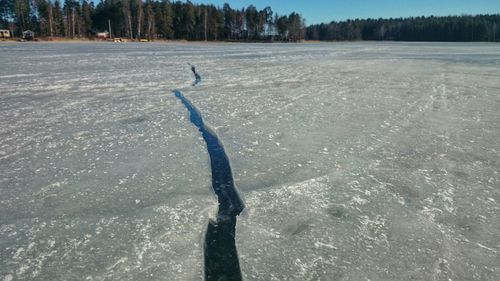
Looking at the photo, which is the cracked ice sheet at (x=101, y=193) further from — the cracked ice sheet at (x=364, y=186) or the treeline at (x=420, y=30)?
the treeline at (x=420, y=30)

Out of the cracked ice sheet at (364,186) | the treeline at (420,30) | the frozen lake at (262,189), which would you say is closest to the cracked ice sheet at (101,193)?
the frozen lake at (262,189)

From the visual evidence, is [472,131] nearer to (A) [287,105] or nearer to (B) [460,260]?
(A) [287,105]

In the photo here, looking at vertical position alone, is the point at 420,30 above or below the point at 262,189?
above

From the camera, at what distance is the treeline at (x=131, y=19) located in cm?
6256

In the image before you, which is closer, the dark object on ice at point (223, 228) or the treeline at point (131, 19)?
the dark object on ice at point (223, 228)

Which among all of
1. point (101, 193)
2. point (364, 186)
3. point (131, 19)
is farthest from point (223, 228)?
point (131, 19)

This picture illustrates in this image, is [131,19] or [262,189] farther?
[131,19]

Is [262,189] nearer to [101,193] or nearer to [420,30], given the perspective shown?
[101,193]

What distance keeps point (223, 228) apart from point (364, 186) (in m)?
1.07

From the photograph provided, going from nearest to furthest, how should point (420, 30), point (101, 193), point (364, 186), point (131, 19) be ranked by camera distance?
1. point (101, 193)
2. point (364, 186)
3. point (131, 19)
4. point (420, 30)

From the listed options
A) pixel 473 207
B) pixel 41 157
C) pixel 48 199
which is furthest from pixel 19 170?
pixel 473 207

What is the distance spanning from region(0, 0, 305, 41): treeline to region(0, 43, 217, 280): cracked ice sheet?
209 ft

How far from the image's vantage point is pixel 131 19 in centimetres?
6638

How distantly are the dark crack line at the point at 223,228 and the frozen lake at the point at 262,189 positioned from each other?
0.04 metres
